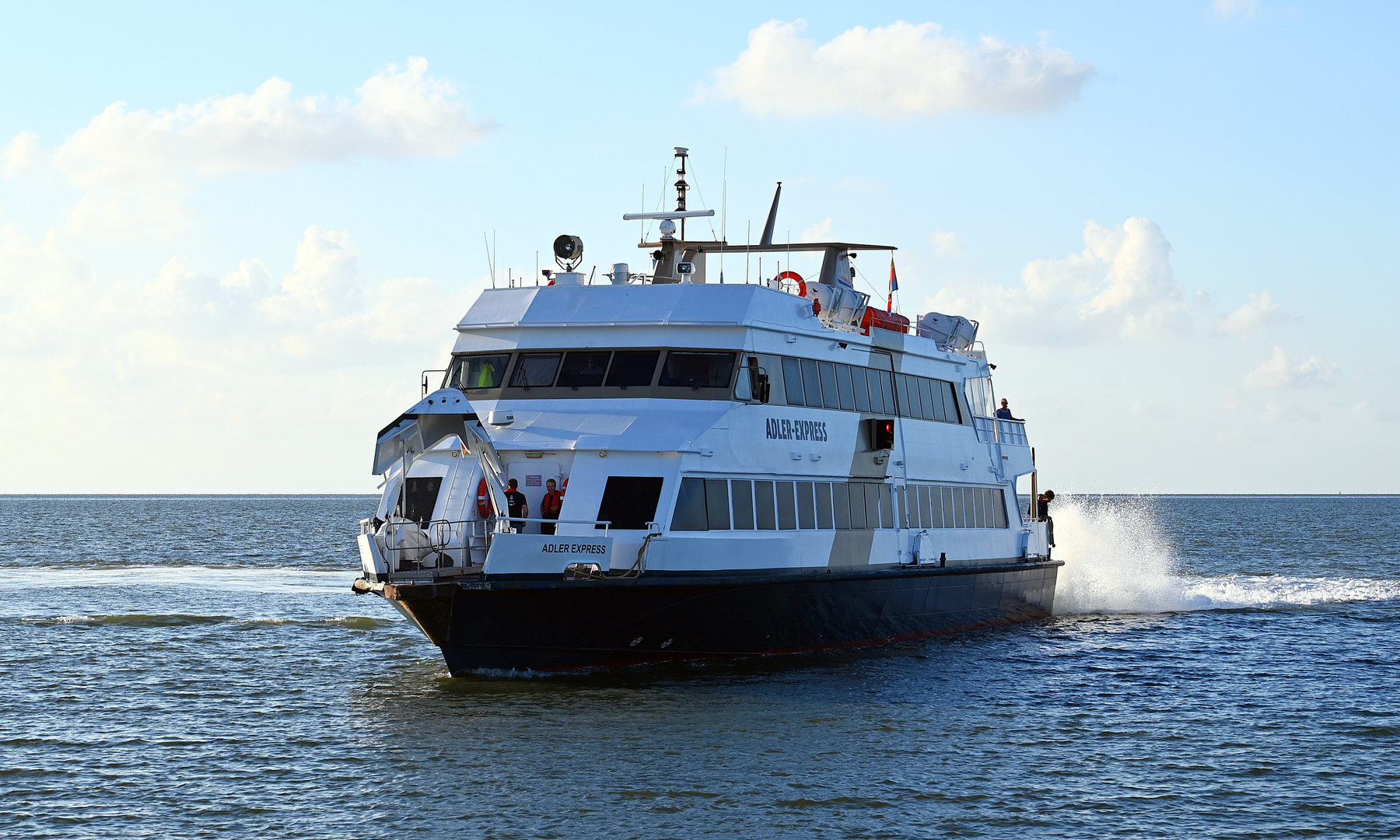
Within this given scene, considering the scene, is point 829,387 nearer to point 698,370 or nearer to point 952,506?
point 698,370

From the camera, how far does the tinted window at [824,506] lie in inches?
867

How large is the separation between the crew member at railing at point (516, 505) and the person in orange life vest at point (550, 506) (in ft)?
0.85

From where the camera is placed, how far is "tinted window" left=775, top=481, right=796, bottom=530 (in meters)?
21.2

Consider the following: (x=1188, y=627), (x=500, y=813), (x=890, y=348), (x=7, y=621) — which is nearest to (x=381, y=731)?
(x=500, y=813)

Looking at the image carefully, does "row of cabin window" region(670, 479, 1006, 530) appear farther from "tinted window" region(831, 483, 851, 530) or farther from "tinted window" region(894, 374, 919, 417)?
"tinted window" region(894, 374, 919, 417)

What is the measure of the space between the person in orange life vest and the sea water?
201cm

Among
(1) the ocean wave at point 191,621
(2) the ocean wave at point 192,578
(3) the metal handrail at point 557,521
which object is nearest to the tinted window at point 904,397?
(3) the metal handrail at point 557,521

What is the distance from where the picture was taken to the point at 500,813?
509 inches

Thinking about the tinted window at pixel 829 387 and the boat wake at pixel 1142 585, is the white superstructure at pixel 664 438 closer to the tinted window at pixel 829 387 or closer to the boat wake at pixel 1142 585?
the tinted window at pixel 829 387

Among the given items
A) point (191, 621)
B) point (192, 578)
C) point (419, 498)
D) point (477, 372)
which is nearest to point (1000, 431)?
point (477, 372)

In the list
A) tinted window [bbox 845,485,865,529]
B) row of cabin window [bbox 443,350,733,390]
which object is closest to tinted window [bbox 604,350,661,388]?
row of cabin window [bbox 443,350,733,390]

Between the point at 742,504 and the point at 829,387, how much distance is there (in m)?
3.43

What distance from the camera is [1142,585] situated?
35.8 metres

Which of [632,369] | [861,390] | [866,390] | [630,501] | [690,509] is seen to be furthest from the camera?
[866,390]
